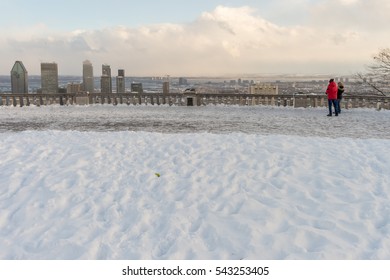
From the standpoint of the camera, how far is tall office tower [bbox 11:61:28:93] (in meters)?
45.4

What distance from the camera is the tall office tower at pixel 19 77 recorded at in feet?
149

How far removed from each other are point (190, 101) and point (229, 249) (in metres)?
22.4

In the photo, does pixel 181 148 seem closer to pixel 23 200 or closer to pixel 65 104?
pixel 23 200

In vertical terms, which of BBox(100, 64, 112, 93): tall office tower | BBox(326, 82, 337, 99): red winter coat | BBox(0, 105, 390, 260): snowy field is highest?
BBox(100, 64, 112, 93): tall office tower

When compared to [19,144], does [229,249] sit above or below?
below

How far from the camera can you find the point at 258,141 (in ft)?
32.8

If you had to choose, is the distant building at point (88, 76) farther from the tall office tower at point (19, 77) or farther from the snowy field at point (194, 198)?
the snowy field at point (194, 198)

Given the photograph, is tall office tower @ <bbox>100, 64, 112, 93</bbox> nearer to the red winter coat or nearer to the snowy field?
the red winter coat

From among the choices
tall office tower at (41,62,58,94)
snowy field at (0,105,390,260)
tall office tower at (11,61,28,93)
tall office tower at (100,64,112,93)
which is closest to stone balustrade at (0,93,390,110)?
snowy field at (0,105,390,260)

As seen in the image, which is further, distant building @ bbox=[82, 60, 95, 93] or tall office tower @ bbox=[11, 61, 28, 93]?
distant building @ bbox=[82, 60, 95, 93]

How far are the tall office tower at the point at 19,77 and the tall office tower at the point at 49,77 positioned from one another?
Result: 7.27 feet

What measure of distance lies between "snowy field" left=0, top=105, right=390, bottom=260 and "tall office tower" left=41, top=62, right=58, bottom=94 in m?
37.9

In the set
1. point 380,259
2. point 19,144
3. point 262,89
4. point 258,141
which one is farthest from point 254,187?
point 262,89

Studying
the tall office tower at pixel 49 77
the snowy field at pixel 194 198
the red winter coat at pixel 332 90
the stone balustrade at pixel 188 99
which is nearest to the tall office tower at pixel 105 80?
the tall office tower at pixel 49 77
